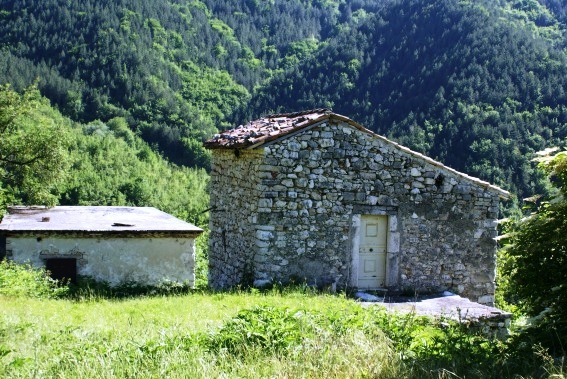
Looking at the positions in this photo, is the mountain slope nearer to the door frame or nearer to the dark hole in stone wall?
the dark hole in stone wall

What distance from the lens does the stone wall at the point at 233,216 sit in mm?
12828

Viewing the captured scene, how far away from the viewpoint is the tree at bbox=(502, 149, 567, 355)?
6.93 m

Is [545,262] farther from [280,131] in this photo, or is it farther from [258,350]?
[280,131]

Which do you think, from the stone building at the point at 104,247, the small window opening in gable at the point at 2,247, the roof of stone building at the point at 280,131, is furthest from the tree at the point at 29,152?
the roof of stone building at the point at 280,131

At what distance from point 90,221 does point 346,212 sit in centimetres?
1123

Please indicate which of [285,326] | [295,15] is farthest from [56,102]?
[285,326]

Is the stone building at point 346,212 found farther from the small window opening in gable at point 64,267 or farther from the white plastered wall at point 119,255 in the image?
the small window opening in gable at point 64,267

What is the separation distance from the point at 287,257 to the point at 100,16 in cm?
7812

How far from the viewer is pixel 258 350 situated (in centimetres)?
607

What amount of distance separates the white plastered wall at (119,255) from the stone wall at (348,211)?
6.71 m

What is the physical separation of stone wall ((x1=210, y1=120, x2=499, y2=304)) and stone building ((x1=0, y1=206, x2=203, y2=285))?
664 centimetres

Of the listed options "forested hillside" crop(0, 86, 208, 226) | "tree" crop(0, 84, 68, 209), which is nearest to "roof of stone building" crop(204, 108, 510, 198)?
"tree" crop(0, 84, 68, 209)

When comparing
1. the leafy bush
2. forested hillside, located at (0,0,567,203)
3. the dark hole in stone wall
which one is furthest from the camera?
forested hillside, located at (0,0,567,203)

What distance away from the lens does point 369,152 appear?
42.7 ft
